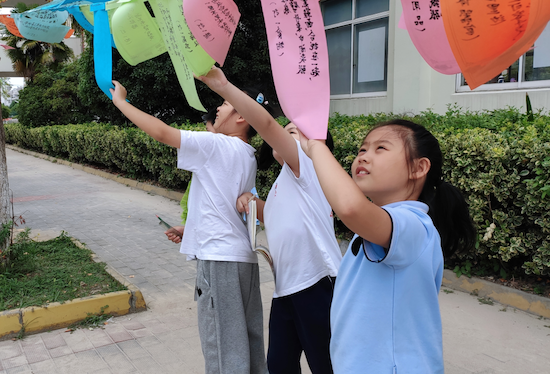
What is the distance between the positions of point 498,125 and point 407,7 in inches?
161

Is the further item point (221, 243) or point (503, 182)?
Result: point (503, 182)

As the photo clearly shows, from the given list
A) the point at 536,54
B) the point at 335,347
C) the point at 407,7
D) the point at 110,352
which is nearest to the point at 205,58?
the point at 407,7

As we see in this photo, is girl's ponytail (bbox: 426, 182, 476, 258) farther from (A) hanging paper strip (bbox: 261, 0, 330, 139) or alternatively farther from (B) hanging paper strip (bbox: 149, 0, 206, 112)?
(B) hanging paper strip (bbox: 149, 0, 206, 112)

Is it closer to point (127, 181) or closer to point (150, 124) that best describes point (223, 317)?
point (150, 124)

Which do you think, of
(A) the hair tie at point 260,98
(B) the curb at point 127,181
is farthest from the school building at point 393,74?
(A) the hair tie at point 260,98

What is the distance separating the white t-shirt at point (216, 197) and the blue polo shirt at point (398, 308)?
102cm

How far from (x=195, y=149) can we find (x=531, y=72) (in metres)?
6.70

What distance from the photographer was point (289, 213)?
212cm

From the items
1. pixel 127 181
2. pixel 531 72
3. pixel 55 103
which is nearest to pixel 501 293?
pixel 531 72

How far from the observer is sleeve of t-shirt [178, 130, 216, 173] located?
7.30ft

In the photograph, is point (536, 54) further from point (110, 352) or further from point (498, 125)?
point (110, 352)

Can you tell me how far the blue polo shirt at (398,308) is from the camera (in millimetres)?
1314

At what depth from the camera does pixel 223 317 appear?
2.27m

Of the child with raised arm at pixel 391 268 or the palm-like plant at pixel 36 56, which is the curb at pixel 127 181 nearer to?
the child with raised arm at pixel 391 268
